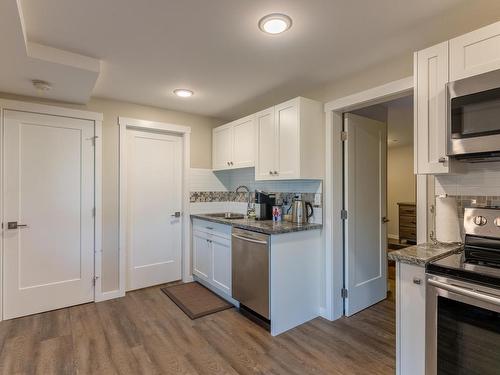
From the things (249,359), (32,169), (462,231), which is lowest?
(249,359)

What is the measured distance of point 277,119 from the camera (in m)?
2.94

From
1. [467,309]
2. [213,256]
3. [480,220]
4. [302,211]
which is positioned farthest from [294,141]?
[467,309]

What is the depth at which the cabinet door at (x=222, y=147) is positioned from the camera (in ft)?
12.4

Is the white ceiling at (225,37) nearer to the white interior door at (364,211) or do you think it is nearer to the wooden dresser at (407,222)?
the white interior door at (364,211)

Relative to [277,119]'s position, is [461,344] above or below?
below

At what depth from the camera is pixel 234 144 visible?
12.1 feet

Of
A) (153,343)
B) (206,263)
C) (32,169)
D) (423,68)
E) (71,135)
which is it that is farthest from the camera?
(206,263)

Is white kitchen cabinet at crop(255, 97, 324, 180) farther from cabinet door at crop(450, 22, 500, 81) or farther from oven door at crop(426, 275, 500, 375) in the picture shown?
oven door at crop(426, 275, 500, 375)

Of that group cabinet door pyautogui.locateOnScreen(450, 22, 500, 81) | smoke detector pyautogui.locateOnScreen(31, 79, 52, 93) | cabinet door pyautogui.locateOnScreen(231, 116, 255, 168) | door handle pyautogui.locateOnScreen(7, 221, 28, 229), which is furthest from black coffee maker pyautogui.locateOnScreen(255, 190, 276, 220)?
door handle pyautogui.locateOnScreen(7, 221, 28, 229)

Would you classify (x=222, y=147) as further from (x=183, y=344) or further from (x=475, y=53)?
(x=475, y=53)

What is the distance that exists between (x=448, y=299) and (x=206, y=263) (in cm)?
267

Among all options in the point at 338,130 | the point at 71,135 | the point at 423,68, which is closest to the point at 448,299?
the point at 423,68

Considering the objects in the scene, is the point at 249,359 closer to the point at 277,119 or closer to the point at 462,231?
the point at 462,231

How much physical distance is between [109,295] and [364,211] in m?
3.08
